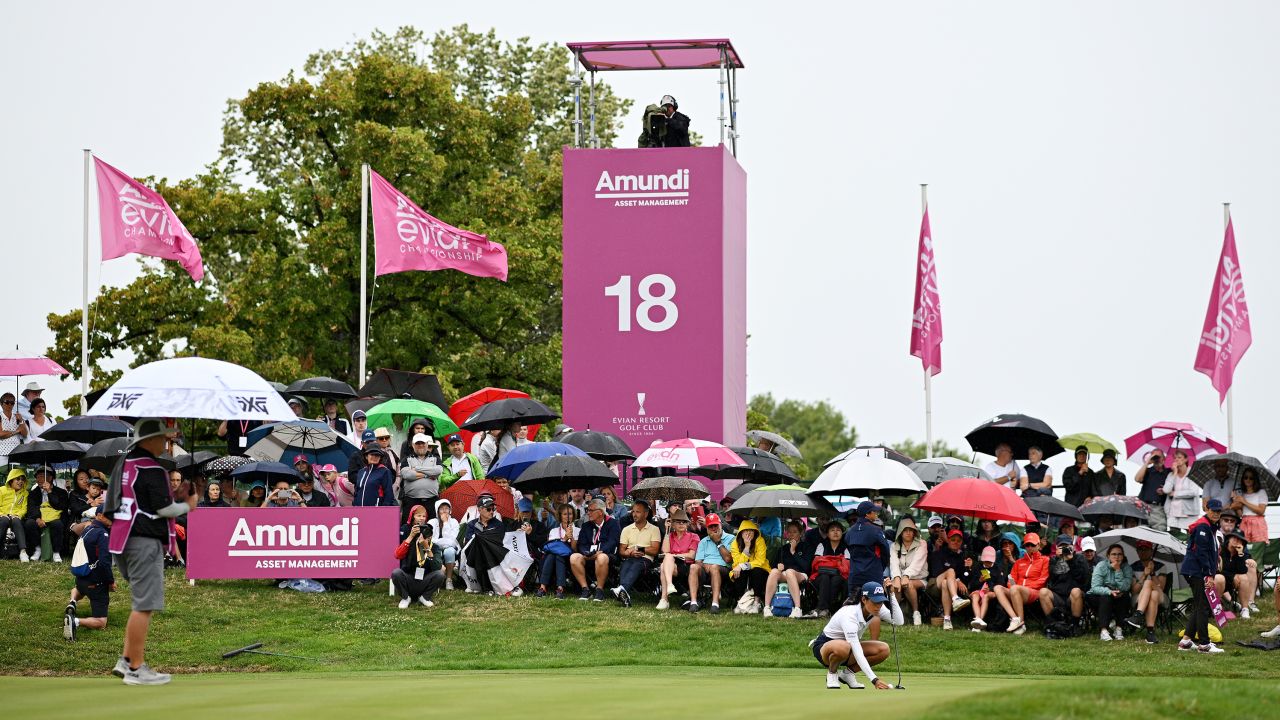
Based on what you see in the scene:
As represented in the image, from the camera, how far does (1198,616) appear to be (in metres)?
19.1

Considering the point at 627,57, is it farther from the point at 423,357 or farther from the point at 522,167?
the point at 522,167

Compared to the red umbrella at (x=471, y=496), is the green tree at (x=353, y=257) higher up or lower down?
higher up

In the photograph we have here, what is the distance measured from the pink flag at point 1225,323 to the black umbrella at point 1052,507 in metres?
7.41

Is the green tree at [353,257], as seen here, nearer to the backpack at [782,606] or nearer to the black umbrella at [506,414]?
the black umbrella at [506,414]

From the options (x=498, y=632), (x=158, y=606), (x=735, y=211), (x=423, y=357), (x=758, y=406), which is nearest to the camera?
(x=158, y=606)

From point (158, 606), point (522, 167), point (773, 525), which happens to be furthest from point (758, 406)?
point (158, 606)

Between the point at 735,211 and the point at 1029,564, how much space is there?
8496 millimetres

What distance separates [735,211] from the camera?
26.5 metres

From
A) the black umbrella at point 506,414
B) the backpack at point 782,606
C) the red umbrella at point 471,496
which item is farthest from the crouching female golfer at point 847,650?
the black umbrella at point 506,414

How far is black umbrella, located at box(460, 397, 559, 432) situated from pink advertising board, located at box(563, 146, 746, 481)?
2156 millimetres

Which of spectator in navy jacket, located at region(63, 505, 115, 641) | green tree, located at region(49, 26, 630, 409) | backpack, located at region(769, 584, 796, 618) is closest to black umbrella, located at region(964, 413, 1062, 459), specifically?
backpack, located at region(769, 584, 796, 618)

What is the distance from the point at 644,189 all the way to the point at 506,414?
15.3 ft

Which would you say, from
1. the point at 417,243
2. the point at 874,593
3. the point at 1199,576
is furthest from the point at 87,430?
the point at 1199,576

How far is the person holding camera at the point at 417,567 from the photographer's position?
67.3 feet
